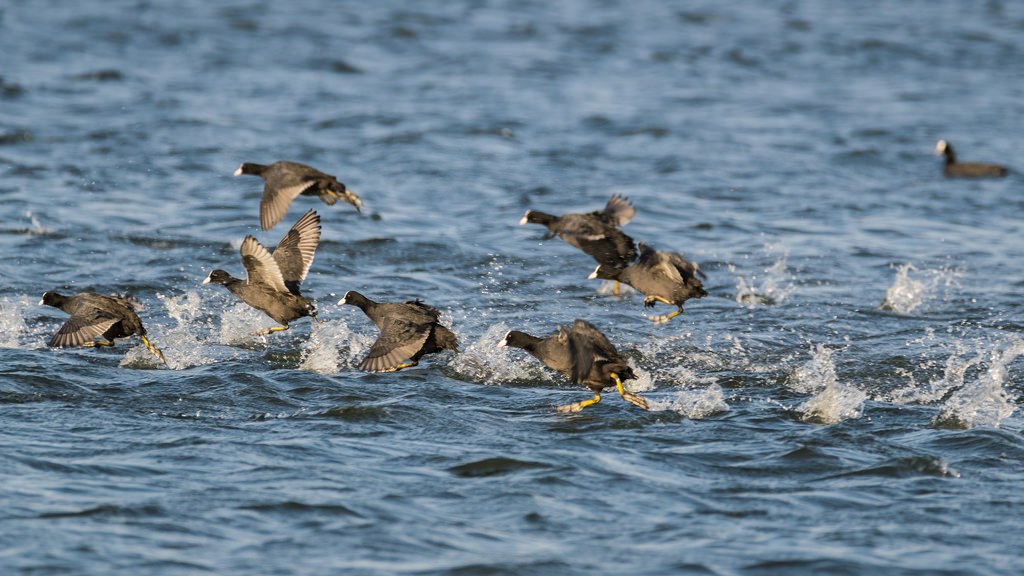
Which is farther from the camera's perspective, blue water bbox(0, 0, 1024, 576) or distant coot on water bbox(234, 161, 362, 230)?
distant coot on water bbox(234, 161, 362, 230)

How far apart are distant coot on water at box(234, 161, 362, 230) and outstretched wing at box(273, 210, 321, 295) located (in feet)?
0.76

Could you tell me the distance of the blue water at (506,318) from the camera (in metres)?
5.05

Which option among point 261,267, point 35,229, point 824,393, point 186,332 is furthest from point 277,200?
point 35,229

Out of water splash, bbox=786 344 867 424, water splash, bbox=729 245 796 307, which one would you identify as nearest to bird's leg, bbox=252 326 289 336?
water splash, bbox=786 344 867 424

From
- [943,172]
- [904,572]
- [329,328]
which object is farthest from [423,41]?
[904,572]

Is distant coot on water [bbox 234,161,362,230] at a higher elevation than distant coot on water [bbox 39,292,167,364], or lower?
higher

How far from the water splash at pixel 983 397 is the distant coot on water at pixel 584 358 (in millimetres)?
1796

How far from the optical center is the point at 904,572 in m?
4.73

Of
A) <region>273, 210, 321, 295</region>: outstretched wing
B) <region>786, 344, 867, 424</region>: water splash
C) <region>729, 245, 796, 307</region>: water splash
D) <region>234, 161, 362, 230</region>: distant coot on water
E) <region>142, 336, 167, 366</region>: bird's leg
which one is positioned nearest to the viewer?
<region>786, 344, 867, 424</region>: water splash

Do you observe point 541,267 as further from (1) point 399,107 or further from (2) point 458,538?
(1) point 399,107

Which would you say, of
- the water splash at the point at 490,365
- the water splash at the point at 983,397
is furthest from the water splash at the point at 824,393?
the water splash at the point at 490,365

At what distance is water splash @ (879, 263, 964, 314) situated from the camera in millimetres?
9234

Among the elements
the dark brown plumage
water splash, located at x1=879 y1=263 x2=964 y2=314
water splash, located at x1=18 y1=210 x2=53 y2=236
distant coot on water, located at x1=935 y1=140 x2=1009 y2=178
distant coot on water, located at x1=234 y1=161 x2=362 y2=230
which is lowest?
water splash, located at x1=879 y1=263 x2=964 y2=314

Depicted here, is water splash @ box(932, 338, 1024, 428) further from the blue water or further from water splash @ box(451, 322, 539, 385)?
water splash @ box(451, 322, 539, 385)
